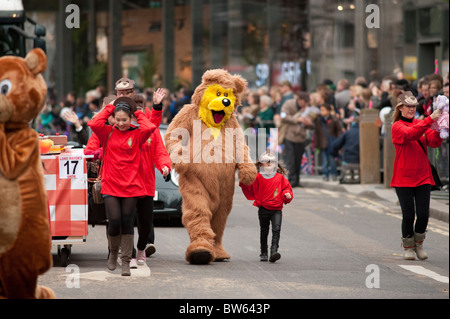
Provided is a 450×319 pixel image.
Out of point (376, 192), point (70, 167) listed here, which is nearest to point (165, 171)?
point (70, 167)

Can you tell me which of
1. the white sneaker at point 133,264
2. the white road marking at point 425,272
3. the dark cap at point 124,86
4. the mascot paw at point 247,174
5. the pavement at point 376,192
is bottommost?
the pavement at point 376,192

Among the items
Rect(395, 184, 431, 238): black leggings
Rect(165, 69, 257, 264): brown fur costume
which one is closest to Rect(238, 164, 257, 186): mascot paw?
Rect(165, 69, 257, 264): brown fur costume

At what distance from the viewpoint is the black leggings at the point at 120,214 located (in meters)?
9.64

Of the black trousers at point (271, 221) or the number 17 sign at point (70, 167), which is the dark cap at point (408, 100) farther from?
the number 17 sign at point (70, 167)

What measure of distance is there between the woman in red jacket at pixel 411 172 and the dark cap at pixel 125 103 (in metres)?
3.24

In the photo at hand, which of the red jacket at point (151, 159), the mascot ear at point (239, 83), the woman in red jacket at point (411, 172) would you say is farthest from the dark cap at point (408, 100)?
the red jacket at point (151, 159)

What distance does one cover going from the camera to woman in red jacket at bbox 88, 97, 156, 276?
9.63 metres

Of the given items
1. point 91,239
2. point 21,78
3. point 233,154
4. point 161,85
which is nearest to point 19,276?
point 21,78

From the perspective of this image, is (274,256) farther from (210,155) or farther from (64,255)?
(64,255)

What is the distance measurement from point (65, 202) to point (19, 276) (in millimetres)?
3544

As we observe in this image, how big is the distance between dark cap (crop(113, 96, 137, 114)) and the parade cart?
74 cm

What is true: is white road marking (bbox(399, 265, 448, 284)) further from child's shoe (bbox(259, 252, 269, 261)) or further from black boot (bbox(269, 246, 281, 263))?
child's shoe (bbox(259, 252, 269, 261))

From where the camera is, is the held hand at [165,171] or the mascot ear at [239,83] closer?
the held hand at [165,171]
